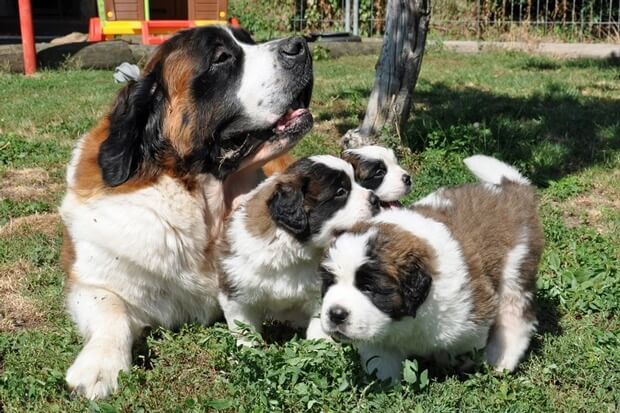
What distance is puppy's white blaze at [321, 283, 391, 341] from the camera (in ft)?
10.7

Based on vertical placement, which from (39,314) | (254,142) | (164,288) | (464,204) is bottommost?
(39,314)

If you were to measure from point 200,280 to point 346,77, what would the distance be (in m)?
8.12

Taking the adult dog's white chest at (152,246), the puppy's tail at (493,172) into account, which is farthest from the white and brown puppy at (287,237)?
the puppy's tail at (493,172)

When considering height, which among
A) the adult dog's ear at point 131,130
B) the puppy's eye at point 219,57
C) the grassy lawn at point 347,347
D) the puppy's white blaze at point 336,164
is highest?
the puppy's eye at point 219,57

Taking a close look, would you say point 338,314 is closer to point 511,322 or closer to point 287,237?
point 287,237

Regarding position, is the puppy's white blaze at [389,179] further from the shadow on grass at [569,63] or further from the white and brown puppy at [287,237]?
the shadow on grass at [569,63]

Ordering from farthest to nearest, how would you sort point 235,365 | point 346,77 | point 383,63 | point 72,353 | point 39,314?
point 346,77, point 383,63, point 39,314, point 72,353, point 235,365

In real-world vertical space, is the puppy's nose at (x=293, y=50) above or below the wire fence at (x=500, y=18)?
above

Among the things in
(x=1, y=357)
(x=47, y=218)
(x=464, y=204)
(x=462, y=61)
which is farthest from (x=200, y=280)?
(x=462, y=61)

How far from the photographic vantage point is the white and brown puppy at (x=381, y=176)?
445 cm

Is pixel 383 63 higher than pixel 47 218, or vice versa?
pixel 383 63

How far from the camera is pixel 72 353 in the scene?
4.01m

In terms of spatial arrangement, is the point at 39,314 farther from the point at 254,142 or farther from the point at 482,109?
the point at 482,109

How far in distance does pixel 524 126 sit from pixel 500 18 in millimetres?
8383
